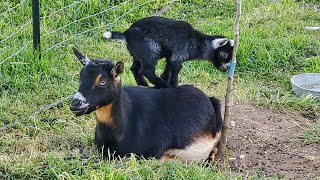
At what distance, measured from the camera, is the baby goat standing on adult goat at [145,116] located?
561 centimetres

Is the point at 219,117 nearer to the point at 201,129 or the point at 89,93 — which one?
the point at 201,129

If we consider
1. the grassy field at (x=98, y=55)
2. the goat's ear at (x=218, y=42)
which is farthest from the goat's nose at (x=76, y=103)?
the goat's ear at (x=218, y=42)

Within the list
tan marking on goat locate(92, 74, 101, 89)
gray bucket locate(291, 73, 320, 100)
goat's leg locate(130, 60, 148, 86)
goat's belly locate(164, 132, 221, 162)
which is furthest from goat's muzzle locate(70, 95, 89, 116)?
gray bucket locate(291, 73, 320, 100)

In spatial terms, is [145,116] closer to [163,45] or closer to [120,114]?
[120,114]

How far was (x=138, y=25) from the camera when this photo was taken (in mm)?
6781

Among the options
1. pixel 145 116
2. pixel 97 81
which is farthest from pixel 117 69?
pixel 145 116

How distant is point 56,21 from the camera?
352 inches

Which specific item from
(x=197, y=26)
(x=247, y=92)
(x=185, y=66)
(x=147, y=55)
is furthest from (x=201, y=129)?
(x=197, y=26)

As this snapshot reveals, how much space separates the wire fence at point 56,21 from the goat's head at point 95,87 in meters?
2.51

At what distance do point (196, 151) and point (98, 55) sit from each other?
108 inches

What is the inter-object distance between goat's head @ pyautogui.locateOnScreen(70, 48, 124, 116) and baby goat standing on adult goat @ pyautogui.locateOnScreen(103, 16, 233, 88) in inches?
37.2

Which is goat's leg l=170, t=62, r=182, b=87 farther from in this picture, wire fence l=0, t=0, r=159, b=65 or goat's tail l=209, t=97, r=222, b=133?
wire fence l=0, t=0, r=159, b=65

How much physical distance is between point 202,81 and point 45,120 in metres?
2.01

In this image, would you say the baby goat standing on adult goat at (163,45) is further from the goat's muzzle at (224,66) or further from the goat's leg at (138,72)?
the goat's muzzle at (224,66)
